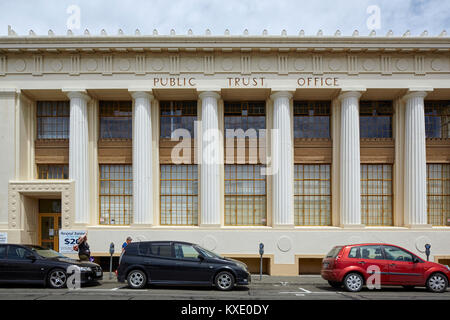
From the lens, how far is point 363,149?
20.2 meters

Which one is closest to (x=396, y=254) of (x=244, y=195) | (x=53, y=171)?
(x=244, y=195)

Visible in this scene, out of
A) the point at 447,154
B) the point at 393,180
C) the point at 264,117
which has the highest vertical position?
the point at 264,117

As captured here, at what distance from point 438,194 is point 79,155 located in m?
16.8

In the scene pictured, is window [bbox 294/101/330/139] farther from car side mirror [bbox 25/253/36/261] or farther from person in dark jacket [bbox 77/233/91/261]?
car side mirror [bbox 25/253/36/261]

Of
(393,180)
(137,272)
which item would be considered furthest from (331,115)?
(137,272)

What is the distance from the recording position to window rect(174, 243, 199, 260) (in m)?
13.5

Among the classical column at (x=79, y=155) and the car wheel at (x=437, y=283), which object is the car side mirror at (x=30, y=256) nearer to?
the classical column at (x=79, y=155)

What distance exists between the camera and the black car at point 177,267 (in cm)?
1329

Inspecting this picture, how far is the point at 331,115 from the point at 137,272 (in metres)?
11.9

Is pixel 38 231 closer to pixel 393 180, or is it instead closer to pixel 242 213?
pixel 242 213

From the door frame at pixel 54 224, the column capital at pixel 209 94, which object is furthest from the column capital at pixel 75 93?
the door frame at pixel 54 224

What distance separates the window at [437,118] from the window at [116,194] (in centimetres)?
1453

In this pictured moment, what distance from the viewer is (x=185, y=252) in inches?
535
